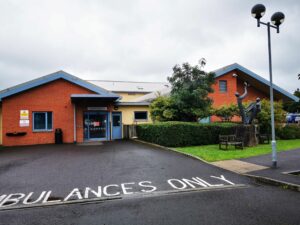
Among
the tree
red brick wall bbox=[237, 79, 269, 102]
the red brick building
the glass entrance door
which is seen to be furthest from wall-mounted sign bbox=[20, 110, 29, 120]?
red brick wall bbox=[237, 79, 269, 102]

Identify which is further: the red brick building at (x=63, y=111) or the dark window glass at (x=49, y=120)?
the dark window glass at (x=49, y=120)

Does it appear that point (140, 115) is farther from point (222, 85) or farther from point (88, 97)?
point (222, 85)

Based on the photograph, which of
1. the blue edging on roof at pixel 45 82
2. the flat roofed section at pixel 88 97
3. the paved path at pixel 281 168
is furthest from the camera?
the flat roofed section at pixel 88 97

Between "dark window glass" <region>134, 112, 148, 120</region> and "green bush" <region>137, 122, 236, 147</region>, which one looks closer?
"green bush" <region>137, 122, 236, 147</region>

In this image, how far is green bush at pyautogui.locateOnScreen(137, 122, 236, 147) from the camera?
13.6 metres

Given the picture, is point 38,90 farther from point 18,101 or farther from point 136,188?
point 136,188

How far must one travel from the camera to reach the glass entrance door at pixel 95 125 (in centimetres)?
1884

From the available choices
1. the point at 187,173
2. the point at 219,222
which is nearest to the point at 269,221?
the point at 219,222

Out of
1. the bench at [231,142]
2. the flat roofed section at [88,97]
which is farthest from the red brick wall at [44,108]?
the bench at [231,142]

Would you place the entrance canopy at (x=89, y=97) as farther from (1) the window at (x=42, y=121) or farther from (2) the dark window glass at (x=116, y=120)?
(2) the dark window glass at (x=116, y=120)

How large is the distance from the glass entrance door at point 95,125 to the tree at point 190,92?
256 inches

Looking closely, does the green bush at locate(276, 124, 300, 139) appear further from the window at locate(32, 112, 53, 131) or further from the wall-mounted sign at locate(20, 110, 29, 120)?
the wall-mounted sign at locate(20, 110, 29, 120)

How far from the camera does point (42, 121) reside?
1741 cm

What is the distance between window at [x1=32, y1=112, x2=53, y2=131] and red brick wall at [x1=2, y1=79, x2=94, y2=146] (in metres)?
0.32
